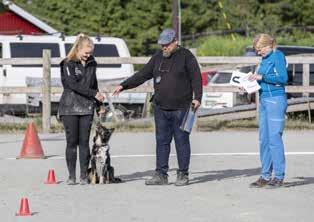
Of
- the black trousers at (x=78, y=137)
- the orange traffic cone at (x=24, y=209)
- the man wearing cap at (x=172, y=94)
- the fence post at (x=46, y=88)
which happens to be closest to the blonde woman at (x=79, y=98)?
the black trousers at (x=78, y=137)

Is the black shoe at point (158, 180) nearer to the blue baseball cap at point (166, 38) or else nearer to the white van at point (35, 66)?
the blue baseball cap at point (166, 38)

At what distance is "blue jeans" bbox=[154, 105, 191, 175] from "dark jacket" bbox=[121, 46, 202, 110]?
0.11 metres

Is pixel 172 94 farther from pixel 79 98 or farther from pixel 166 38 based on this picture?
pixel 79 98

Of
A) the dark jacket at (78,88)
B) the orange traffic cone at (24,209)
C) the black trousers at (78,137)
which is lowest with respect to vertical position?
the orange traffic cone at (24,209)

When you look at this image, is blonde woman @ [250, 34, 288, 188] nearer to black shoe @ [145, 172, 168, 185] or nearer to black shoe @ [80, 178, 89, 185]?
black shoe @ [145, 172, 168, 185]

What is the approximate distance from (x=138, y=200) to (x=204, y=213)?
109cm

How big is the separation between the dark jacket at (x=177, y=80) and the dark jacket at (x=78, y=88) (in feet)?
2.59

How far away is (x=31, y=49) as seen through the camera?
24.2m

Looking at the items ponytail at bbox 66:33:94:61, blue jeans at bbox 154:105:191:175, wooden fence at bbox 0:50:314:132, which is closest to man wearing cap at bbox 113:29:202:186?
blue jeans at bbox 154:105:191:175

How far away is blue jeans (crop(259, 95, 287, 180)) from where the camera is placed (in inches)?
442

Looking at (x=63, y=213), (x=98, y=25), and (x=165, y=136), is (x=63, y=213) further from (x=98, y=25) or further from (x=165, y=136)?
(x=98, y=25)

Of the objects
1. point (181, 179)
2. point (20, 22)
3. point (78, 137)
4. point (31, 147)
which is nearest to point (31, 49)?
point (31, 147)

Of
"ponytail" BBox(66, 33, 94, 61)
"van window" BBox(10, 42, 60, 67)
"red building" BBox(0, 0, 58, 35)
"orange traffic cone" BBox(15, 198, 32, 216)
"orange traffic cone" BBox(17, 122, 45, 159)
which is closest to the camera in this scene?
"orange traffic cone" BBox(15, 198, 32, 216)

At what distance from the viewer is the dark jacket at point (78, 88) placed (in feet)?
38.3
